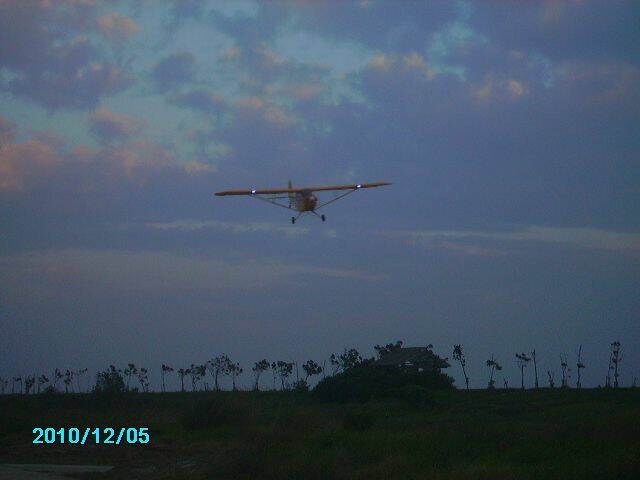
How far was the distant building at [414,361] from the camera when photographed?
A: 58.3 meters

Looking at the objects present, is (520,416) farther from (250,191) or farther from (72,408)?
(72,408)

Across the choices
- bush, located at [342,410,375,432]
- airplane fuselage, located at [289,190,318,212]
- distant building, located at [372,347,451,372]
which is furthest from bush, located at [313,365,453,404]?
bush, located at [342,410,375,432]

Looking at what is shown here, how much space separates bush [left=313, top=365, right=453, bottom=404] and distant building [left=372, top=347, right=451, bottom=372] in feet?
4.83

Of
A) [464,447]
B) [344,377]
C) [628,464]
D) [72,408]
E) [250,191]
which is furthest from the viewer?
[344,377]

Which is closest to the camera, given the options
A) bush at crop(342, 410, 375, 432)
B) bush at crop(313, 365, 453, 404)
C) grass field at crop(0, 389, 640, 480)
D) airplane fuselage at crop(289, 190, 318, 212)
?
grass field at crop(0, 389, 640, 480)

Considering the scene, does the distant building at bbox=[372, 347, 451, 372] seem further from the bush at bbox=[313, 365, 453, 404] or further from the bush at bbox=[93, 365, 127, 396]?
the bush at bbox=[93, 365, 127, 396]

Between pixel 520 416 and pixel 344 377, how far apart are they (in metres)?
25.0

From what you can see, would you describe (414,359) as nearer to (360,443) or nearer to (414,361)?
(414,361)

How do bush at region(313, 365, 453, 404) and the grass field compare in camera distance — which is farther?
bush at region(313, 365, 453, 404)

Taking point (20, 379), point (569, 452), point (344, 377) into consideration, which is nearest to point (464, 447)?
point (569, 452)

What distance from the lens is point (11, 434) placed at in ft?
97.2

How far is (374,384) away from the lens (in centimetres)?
5053

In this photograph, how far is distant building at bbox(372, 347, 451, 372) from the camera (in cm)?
5834

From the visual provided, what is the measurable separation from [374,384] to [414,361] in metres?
9.21
